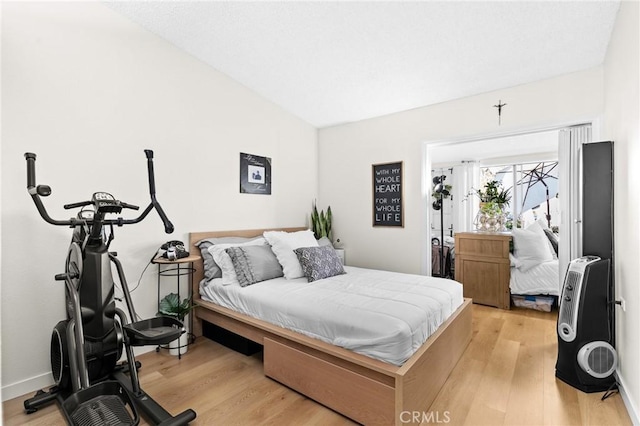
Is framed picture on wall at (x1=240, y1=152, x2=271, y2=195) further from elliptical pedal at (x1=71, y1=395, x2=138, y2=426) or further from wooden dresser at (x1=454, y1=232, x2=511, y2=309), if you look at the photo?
wooden dresser at (x1=454, y1=232, x2=511, y2=309)

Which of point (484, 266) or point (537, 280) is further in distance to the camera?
point (484, 266)

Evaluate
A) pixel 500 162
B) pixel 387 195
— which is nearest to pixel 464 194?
pixel 500 162

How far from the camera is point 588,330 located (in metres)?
2.08

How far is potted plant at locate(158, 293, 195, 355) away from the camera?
263 centimetres

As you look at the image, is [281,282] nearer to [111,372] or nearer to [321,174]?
[111,372]

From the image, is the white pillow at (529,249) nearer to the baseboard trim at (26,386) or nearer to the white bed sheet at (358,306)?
the white bed sheet at (358,306)

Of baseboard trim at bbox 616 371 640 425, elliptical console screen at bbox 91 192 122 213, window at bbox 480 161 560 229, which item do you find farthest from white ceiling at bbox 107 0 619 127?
window at bbox 480 161 560 229

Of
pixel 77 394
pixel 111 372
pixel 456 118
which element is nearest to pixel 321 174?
pixel 456 118

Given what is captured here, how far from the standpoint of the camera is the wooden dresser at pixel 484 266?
3.73m

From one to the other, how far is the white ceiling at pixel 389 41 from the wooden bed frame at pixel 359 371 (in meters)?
2.24

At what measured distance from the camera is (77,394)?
150cm

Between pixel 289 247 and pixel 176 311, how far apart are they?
3.85 ft

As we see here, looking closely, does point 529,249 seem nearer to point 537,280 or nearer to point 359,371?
point 537,280

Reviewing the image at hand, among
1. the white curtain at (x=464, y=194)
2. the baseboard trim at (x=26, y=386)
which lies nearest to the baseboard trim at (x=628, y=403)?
the baseboard trim at (x=26, y=386)
